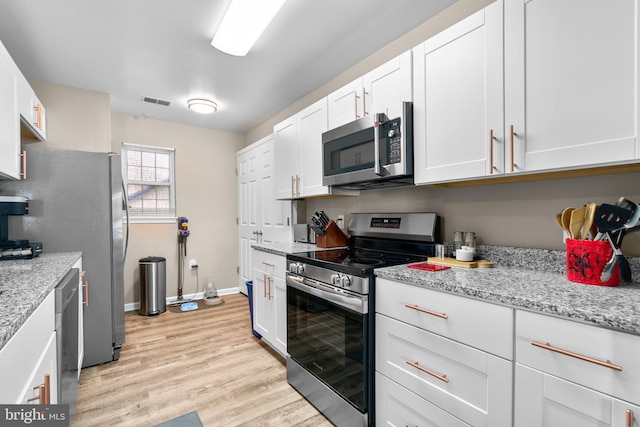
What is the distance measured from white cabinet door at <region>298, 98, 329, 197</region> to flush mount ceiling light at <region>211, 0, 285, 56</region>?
0.67 m

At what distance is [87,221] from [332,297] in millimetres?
2056

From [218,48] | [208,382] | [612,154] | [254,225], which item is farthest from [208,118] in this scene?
[612,154]

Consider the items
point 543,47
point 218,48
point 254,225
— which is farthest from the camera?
point 254,225

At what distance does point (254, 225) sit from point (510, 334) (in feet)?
11.6

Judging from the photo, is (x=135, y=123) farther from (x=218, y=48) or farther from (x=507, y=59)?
(x=507, y=59)

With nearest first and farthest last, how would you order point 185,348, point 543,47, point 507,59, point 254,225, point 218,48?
point 543,47 → point 507,59 → point 218,48 → point 185,348 → point 254,225

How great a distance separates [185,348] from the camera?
2.74 m

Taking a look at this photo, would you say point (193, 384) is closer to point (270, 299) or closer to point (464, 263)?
point (270, 299)

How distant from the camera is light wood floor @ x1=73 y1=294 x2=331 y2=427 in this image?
181cm

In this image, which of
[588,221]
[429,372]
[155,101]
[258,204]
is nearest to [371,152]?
[588,221]

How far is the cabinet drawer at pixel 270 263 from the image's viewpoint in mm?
2311

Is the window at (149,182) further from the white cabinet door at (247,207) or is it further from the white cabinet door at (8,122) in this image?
the white cabinet door at (8,122)

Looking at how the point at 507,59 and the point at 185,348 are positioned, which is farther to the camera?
the point at 185,348

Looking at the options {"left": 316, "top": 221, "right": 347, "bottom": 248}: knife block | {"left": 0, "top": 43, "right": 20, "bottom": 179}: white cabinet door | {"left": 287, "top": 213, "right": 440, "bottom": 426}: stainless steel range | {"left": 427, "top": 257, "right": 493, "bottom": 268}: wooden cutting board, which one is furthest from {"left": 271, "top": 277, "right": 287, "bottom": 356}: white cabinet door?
{"left": 0, "top": 43, "right": 20, "bottom": 179}: white cabinet door
